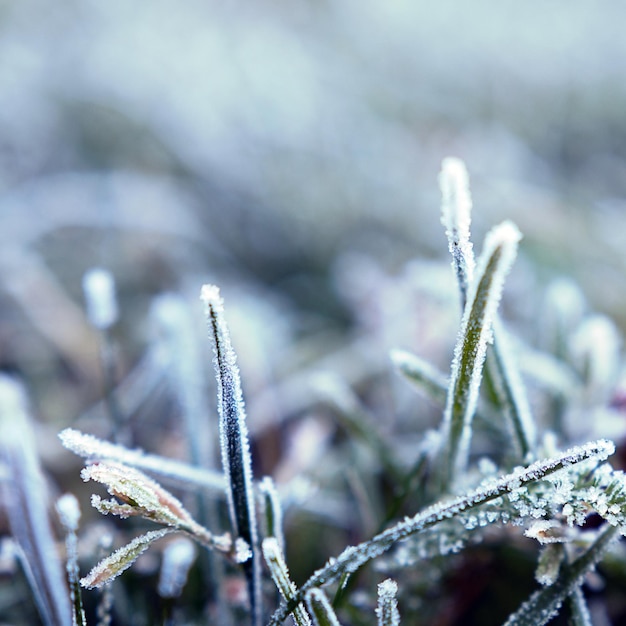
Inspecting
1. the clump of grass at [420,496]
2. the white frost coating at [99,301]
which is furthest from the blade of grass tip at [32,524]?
the white frost coating at [99,301]

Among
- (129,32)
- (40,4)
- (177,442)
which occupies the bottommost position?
(177,442)

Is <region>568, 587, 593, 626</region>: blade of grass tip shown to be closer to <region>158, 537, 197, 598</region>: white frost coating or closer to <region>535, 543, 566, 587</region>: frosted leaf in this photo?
<region>535, 543, 566, 587</region>: frosted leaf

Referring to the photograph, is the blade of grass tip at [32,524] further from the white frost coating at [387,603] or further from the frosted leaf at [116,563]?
the white frost coating at [387,603]

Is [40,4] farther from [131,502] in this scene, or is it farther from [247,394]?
[131,502]

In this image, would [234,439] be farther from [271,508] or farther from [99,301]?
[99,301]

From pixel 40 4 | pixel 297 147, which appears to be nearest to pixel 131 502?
pixel 297 147

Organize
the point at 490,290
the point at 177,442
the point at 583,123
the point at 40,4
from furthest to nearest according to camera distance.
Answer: the point at 40,4
the point at 583,123
the point at 177,442
the point at 490,290
